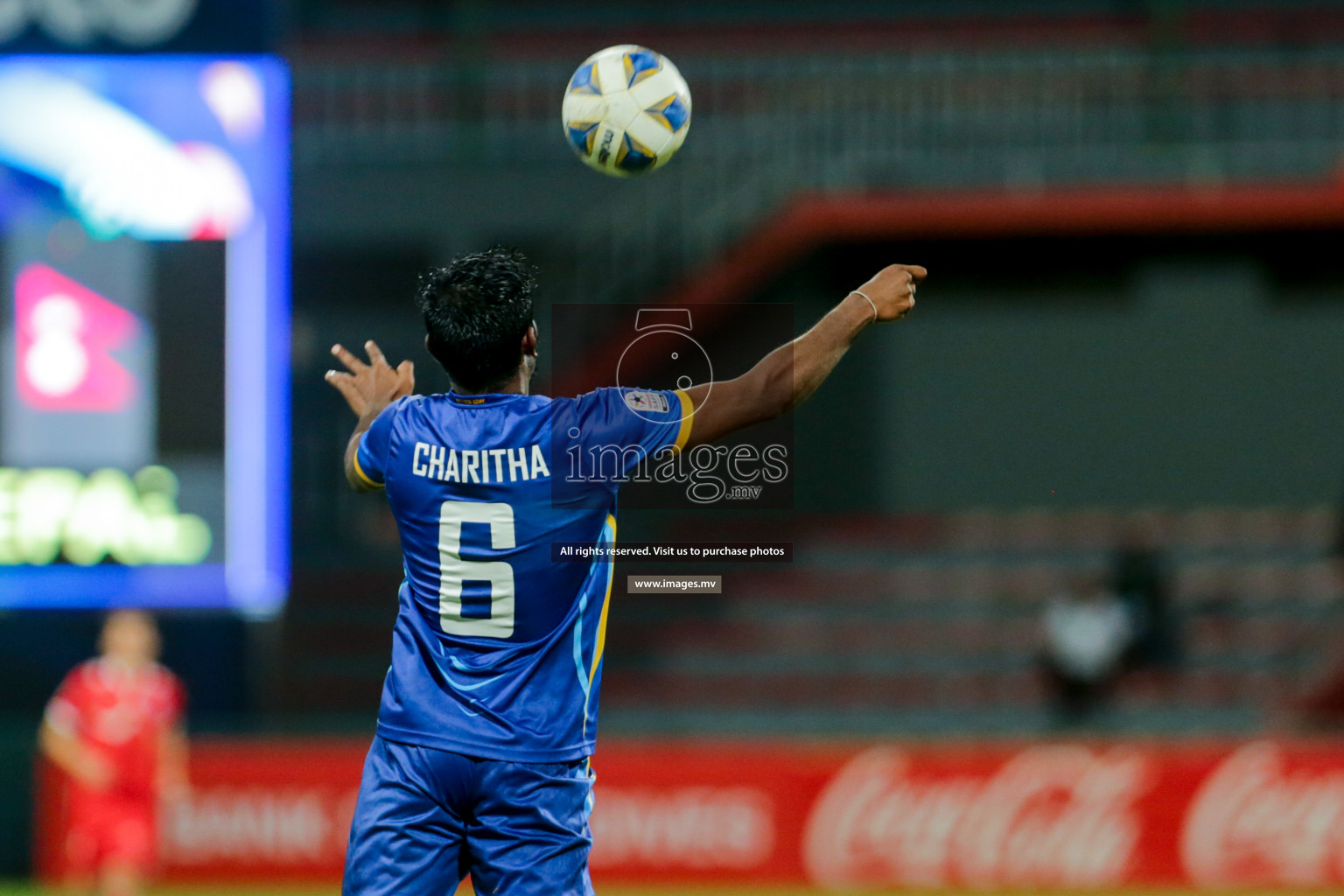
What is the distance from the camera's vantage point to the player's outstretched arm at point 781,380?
127 inches

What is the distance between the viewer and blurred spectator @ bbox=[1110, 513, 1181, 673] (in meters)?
11.0

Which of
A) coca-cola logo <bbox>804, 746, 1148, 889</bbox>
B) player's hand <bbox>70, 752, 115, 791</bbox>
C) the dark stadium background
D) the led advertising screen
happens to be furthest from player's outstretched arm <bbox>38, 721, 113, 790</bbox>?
coca-cola logo <bbox>804, 746, 1148, 889</bbox>

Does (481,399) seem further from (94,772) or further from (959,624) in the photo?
(959,624)

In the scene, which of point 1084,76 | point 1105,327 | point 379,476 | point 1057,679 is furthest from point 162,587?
point 1084,76

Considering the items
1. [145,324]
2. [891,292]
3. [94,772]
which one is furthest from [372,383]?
[145,324]

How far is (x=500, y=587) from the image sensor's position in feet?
10.7

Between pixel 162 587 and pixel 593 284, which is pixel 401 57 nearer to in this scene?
pixel 593 284

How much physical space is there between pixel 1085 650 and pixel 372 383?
7794mm

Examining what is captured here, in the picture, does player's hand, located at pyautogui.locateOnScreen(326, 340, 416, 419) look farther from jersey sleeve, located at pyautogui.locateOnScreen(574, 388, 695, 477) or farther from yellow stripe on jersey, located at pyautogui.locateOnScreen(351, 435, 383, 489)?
jersey sleeve, located at pyautogui.locateOnScreen(574, 388, 695, 477)

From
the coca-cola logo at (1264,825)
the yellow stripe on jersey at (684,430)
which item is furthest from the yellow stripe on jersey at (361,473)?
the coca-cola logo at (1264,825)

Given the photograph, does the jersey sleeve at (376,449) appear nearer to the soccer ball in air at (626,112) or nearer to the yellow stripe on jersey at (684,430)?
the yellow stripe on jersey at (684,430)

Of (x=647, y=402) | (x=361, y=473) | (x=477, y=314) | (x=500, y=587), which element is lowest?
(x=500, y=587)

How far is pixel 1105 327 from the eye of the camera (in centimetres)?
1394

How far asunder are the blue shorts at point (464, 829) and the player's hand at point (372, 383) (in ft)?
2.75
